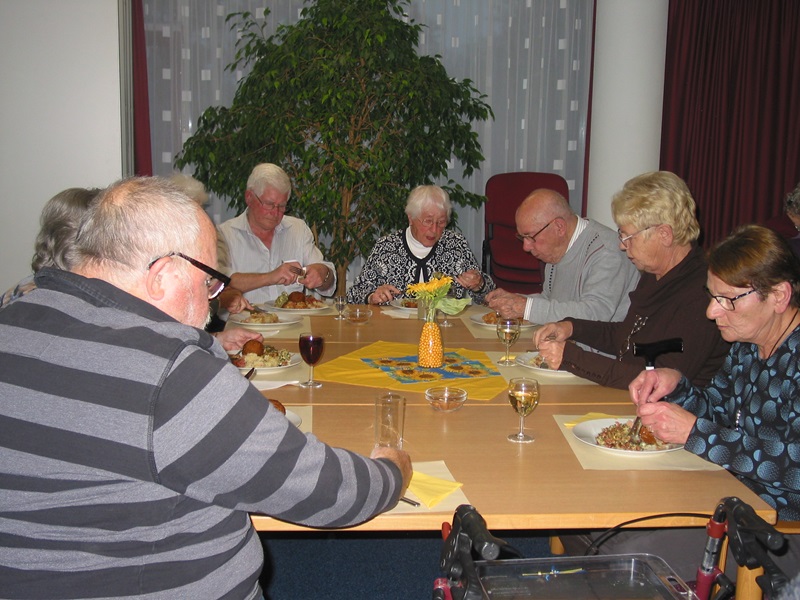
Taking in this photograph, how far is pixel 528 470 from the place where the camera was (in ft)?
5.48

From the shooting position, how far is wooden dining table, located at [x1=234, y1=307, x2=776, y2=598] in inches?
57.4

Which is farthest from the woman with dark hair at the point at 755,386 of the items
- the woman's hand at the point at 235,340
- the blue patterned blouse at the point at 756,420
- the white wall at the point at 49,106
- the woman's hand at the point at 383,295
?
the white wall at the point at 49,106

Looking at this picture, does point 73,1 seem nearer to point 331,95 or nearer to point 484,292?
point 331,95

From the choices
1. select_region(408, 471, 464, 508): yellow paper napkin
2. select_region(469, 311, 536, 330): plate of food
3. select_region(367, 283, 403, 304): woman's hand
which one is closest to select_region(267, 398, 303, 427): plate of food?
select_region(408, 471, 464, 508): yellow paper napkin

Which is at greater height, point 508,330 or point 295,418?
point 508,330

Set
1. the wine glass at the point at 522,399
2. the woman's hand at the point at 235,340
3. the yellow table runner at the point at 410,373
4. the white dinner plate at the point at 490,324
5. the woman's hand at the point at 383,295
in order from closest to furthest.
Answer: the wine glass at the point at 522,399, the yellow table runner at the point at 410,373, the woman's hand at the point at 235,340, the white dinner plate at the point at 490,324, the woman's hand at the point at 383,295

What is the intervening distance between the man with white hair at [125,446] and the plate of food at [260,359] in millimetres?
1246

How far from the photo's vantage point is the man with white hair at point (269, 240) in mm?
4074

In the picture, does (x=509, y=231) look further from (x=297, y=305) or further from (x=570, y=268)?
(x=297, y=305)

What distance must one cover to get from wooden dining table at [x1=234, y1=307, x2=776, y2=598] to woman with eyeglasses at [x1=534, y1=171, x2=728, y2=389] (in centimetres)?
10

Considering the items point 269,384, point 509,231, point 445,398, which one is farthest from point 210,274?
point 509,231

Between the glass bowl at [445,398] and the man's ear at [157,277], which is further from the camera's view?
the glass bowl at [445,398]

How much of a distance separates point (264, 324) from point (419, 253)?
1.30 metres

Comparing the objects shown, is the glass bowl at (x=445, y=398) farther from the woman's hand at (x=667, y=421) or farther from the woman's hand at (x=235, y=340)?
the woman's hand at (x=235, y=340)
